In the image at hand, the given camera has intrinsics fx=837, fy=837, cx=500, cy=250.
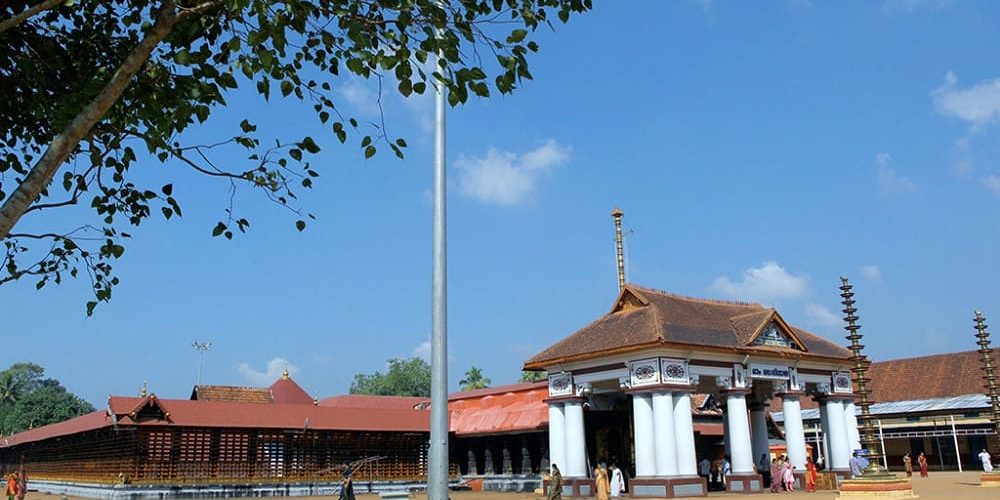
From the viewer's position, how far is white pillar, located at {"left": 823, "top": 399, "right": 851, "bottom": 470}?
28.3 metres

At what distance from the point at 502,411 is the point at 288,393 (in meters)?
14.4

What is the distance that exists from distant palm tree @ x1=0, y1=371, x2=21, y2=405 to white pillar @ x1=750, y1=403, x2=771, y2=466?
79948mm

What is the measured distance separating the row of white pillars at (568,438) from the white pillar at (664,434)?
3125 millimetres

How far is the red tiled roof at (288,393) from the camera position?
4178 cm

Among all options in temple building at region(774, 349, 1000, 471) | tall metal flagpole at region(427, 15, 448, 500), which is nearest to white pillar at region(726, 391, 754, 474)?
temple building at region(774, 349, 1000, 471)

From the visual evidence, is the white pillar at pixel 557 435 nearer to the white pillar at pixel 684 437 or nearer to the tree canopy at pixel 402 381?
the white pillar at pixel 684 437

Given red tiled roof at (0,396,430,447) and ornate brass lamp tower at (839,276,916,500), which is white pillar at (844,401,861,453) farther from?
red tiled roof at (0,396,430,447)

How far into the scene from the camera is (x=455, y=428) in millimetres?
34188

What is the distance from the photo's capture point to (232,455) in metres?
29.3

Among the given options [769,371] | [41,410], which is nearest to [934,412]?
[769,371]

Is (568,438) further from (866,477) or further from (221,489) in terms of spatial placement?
(221,489)

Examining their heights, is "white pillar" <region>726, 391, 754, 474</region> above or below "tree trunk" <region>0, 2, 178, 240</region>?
below

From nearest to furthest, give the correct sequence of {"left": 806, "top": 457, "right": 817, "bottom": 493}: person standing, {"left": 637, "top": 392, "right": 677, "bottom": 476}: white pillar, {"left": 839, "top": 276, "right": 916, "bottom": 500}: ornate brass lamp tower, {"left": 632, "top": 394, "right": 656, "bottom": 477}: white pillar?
{"left": 839, "top": 276, "right": 916, "bottom": 500}: ornate brass lamp tower, {"left": 637, "top": 392, "right": 677, "bottom": 476}: white pillar, {"left": 632, "top": 394, "right": 656, "bottom": 477}: white pillar, {"left": 806, "top": 457, "right": 817, "bottom": 493}: person standing

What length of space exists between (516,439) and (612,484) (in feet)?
22.5
